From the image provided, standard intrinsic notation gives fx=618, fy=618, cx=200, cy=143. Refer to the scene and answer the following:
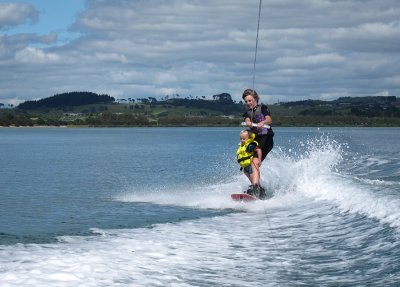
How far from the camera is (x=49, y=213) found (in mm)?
14148

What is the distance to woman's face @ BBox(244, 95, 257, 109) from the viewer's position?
1409 centimetres

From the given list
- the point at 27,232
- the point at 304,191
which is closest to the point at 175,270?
the point at 27,232

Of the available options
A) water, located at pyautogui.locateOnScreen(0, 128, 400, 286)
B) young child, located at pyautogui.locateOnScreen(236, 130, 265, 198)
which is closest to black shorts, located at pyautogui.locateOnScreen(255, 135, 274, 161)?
young child, located at pyautogui.locateOnScreen(236, 130, 265, 198)

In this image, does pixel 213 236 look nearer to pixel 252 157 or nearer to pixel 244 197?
pixel 244 197

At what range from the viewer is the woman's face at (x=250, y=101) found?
1409cm

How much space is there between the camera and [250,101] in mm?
14117

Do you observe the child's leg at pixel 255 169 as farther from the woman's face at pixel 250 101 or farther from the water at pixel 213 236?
the woman's face at pixel 250 101

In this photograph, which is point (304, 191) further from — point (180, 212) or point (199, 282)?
point (199, 282)

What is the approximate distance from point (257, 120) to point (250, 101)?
0.53 metres

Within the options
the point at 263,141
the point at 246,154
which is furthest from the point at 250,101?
the point at 246,154

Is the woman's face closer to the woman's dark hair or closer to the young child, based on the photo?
the woman's dark hair

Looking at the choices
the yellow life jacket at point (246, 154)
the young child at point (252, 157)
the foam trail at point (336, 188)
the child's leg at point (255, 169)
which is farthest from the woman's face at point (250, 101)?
the foam trail at point (336, 188)

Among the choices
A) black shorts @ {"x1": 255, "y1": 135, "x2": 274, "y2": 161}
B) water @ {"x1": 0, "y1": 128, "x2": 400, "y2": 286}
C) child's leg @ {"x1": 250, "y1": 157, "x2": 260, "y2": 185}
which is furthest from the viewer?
black shorts @ {"x1": 255, "y1": 135, "x2": 274, "y2": 161}

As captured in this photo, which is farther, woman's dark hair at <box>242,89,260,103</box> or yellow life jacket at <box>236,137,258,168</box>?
yellow life jacket at <box>236,137,258,168</box>
